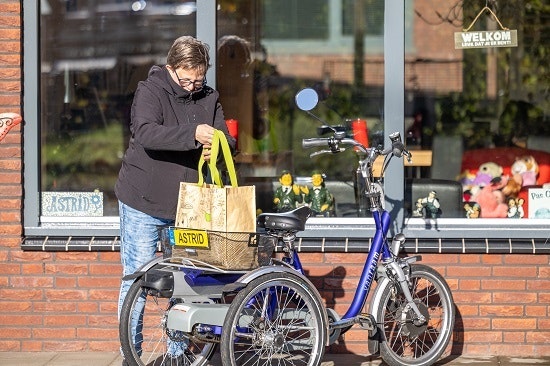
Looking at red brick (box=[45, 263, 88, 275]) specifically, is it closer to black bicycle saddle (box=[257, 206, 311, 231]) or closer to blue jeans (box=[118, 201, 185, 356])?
blue jeans (box=[118, 201, 185, 356])

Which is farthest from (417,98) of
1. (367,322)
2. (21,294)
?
(21,294)

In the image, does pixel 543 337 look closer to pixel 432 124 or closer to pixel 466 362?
pixel 466 362

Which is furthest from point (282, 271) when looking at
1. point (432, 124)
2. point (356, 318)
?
point (432, 124)

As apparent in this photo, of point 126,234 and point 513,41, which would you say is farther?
point 513,41

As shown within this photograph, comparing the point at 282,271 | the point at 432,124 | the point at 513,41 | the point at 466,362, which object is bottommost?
the point at 466,362

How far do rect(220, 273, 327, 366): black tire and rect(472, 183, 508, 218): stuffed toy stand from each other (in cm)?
186

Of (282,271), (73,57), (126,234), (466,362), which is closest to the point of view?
(282,271)

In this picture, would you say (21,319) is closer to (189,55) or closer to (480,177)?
(189,55)

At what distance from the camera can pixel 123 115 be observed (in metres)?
7.60

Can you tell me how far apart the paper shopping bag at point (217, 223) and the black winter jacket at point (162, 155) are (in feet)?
1.36

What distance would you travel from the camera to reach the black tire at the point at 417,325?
6660 millimetres

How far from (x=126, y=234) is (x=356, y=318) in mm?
1307

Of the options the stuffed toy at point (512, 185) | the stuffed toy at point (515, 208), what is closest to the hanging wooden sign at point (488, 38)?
the stuffed toy at point (512, 185)

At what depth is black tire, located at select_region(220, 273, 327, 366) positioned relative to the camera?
5730 millimetres
